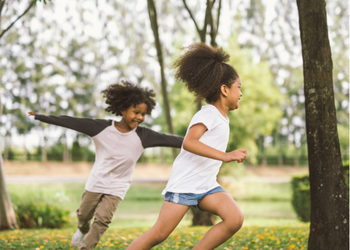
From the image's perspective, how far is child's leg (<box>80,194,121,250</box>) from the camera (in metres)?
3.65

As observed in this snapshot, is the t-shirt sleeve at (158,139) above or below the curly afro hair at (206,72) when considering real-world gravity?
below

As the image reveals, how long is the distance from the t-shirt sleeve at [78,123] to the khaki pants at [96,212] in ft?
2.28

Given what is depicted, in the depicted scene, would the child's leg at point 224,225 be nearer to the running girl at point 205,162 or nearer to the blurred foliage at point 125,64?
the running girl at point 205,162

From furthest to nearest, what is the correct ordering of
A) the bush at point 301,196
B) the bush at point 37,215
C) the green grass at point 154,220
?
1. the bush at point 301,196
2. the bush at point 37,215
3. the green grass at point 154,220

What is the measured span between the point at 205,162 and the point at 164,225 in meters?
0.55

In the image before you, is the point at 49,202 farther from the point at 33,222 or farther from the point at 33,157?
the point at 33,157

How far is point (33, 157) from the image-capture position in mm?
30328

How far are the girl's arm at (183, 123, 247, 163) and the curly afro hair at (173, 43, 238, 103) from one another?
15.5 inches

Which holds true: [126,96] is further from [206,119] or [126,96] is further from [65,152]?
[65,152]

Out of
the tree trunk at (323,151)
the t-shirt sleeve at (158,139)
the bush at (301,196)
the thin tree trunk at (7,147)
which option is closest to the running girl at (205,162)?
the tree trunk at (323,151)

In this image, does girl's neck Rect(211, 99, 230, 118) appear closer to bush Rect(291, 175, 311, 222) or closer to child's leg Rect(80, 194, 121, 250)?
child's leg Rect(80, 194, 121, 250)

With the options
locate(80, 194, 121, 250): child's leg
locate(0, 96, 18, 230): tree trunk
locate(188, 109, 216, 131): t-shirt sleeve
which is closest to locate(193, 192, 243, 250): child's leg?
locate(188, 109, 216, 131): t-shirt sleeve

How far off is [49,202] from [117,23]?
1767 centimetres

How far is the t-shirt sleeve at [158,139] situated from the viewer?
158 inches
